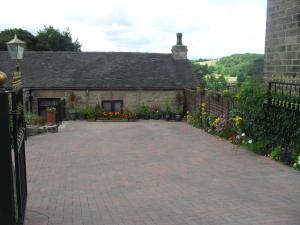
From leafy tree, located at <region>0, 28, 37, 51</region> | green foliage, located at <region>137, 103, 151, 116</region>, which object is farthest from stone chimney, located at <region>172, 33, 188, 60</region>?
leafy tree, located at <region>0, 28, 37, 51</region>

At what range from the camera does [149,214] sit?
5270 millimetres

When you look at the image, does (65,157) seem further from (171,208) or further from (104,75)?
(104,75)

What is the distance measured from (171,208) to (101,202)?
45.5 inches

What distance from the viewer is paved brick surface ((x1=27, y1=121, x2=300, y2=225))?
5184 millimetres

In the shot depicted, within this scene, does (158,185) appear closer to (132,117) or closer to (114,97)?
(132,117)

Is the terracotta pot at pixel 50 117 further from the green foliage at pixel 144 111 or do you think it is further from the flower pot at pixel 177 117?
the flower pot at pixel 177 117

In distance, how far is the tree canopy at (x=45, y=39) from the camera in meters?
41.4

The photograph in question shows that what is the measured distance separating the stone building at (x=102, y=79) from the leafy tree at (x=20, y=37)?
15954 mm

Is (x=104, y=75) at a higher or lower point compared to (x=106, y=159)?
higher

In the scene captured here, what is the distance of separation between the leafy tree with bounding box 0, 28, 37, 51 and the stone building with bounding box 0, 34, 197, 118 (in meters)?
Result: 16.0

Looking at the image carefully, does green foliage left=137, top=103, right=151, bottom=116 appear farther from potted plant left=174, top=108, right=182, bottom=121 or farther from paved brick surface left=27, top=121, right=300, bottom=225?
paved brick surface left=27, top=121, right=300, bottom=225

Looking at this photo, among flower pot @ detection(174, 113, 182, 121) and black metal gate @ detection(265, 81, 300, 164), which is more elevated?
black metal gate @ detection(265, 81, 300, 164)

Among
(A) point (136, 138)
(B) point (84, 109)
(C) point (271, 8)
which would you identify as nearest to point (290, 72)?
(C) point (271, 8)

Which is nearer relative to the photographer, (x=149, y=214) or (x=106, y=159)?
(x=149, y=214)
